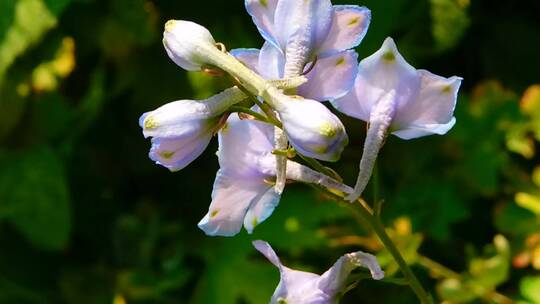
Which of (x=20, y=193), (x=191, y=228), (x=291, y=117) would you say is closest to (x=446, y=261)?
(x=191, y=228)

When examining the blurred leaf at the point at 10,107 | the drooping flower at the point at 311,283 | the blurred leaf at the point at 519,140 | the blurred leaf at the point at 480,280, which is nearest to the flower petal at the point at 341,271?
the drooping flower at the point at 311,283

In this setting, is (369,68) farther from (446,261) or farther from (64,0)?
(446,261)

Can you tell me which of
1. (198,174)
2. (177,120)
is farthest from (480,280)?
(177,120)

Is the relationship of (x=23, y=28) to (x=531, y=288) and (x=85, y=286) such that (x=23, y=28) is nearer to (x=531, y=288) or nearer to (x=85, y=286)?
(x=85, y=286)

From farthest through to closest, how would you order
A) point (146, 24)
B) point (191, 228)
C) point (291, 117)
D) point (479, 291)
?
point (191, 228)
point (146, 24)
point (479, 291)
point (291, 117)

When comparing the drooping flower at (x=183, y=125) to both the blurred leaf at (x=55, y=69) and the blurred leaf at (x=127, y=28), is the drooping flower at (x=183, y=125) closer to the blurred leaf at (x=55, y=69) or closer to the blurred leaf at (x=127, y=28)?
the blurred leaf at (x=127, y=28)
